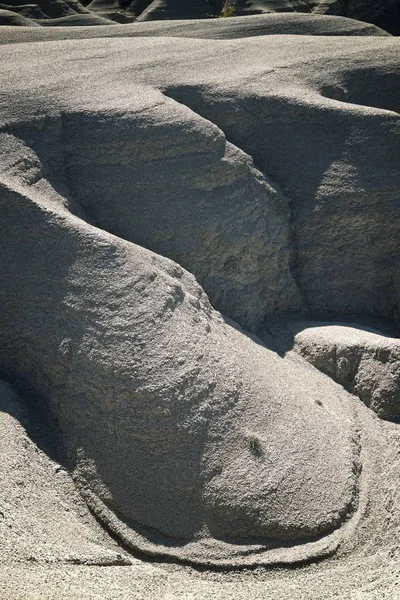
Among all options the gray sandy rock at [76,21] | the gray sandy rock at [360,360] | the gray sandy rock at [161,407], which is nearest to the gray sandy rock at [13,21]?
the gray sandy rock at [76,21]

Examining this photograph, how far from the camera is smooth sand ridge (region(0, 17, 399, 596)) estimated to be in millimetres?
4695

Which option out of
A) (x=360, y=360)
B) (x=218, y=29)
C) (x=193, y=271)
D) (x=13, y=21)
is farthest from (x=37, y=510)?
(x=13, y=21)


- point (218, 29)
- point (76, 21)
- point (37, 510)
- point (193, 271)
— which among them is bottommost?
point (37, 510)

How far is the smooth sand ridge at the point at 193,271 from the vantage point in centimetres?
470

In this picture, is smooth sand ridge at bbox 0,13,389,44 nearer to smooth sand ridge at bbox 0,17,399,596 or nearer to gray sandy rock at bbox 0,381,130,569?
smooth sand ridge at bbox 0,17,399,596

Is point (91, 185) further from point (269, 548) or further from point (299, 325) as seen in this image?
point (269, 548)

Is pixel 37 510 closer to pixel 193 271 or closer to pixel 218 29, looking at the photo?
pixel 193 271

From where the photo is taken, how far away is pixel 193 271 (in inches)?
243

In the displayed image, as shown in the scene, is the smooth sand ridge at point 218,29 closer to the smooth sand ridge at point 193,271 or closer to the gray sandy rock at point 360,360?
the smooth sand ridge at point 193,271

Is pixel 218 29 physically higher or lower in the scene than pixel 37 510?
higher

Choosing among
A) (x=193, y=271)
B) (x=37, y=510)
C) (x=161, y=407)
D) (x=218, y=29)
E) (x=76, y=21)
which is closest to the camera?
(x=37, y=510)

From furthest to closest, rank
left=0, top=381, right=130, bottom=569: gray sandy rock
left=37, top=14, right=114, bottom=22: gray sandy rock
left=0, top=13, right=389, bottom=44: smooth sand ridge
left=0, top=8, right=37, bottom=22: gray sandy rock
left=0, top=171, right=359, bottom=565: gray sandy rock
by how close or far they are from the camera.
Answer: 1. left=37, top=14, right=114, bottom=22: gray sandy rock
2. left=0, top=8, right=37, bottom=22: gray sandy rock
3. left=0, top=13, right=389, bottom=44: smooth sand ridge
4. left=0, top=171, right=359, bottom=565: gray sandy rock
5. left=0, top=381, right=130, bottom=569: gray sandy rock

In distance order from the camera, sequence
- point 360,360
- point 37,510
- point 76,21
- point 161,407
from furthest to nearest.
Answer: point 76,21, point 360,360, point 161,407, point 37,510

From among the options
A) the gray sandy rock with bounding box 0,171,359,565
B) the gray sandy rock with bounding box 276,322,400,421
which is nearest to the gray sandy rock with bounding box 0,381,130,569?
the gray sandy rock with bounding box 0,171,359,565
